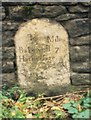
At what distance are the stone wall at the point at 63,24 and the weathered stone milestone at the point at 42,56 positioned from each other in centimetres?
6

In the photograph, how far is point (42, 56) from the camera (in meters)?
4.21

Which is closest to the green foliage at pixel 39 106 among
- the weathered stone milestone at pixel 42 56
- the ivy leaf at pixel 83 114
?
the ivy leaf at pixel 83 114

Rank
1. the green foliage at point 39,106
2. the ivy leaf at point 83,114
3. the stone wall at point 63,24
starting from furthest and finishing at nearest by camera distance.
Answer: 1. the stone wall at point 63,24
2. the green foliage at point 39,106
3. the ivy leaf at point 83,114

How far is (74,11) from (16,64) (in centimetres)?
90

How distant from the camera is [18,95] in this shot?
13.8 feet

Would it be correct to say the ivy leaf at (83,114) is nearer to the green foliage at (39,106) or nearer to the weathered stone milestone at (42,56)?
the green foliage at (39,106)

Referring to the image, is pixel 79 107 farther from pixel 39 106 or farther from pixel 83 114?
pixel 39 106

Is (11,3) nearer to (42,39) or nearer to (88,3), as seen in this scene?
(42,39)

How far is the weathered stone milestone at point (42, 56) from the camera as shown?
4148 millimetres

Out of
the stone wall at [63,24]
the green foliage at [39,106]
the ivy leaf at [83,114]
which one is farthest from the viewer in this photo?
the stone wall at [63,24]

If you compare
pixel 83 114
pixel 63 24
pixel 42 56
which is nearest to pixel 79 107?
pixel 83 114

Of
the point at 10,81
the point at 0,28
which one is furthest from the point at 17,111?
the point at 0,28

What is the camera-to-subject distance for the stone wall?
4.08m

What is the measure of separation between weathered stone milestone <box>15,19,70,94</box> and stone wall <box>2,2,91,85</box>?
6 cm
